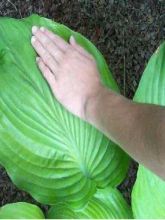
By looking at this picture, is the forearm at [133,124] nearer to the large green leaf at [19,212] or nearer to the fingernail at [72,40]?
the fingernail at [72,40]

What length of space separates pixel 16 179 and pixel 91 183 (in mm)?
180

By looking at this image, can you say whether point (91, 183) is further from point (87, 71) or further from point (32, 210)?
point (87, 71)

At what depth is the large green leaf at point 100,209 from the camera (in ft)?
3.88

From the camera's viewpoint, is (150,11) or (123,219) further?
(150,11)

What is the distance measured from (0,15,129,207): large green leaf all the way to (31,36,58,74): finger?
1cm

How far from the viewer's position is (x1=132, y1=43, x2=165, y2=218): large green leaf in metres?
1.10

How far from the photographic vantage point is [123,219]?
1.20 meters

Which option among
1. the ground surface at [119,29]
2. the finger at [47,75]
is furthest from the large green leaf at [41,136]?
the ground surface at [119,29]

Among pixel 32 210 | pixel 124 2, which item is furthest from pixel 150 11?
pixel 32 210

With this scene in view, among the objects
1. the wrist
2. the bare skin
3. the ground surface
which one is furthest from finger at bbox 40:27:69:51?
the ground surface

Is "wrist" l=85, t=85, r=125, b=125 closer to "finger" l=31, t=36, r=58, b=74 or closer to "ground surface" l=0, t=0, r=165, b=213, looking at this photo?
"finger" l=31, t=36, r=58, b=74

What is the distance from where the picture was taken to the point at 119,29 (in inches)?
54.1

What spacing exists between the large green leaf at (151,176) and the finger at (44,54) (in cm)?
20

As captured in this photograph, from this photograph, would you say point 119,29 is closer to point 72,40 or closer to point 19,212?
point 72,40
